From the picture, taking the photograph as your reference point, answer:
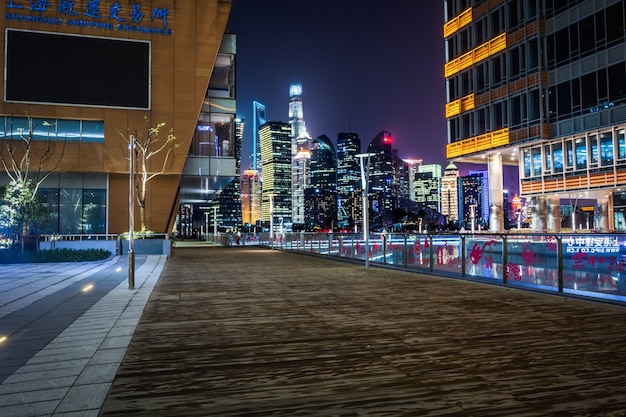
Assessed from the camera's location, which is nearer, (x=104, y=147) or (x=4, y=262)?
(x=4, y=262)

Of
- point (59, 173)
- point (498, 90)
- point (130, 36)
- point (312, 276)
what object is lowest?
point (312, 276)

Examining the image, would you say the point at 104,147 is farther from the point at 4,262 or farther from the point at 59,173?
the point at 4,262

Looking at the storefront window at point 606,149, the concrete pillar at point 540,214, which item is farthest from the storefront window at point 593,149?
the concrete pillar at point 540,214

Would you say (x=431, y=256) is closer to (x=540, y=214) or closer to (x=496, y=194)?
(x=540, y=214)

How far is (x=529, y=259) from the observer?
13203mm

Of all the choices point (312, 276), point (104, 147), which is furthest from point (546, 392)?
point (104, 147)

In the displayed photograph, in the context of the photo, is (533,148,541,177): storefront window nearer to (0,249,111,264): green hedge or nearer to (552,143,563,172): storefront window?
(552,143,563,172): storefront window

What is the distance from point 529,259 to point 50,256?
2137 centimetres

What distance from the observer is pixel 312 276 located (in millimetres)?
17812

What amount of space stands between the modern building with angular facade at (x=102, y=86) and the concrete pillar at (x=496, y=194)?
28479mm

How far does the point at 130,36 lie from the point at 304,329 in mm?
38863

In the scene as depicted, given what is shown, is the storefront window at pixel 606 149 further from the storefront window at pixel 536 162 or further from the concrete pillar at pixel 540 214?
the concrete pillar at pixel 540 214

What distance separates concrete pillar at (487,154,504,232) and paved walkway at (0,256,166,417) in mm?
42601

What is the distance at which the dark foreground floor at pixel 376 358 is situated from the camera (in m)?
4.63
